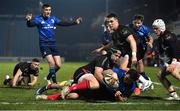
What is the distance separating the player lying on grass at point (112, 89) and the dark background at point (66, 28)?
4736 centimetres

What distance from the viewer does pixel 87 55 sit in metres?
56.9

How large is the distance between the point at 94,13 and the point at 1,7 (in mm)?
11911

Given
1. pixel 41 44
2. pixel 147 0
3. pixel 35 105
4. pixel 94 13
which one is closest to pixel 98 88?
pixel 35 105

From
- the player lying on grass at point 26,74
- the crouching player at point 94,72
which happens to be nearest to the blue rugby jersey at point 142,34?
the player lying on grass at point 26,74

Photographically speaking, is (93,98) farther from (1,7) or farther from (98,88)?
(1,7)

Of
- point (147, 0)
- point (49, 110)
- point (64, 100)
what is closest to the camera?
point (49, 110)

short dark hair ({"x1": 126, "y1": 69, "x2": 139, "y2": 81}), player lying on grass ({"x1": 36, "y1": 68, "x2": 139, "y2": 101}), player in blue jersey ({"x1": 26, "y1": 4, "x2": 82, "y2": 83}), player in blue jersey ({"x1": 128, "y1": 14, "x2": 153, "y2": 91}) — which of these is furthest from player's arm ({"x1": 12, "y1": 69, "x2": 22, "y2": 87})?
short dark hair ({"x1": 126, "y1": 69, "x2": 139, "y2": 81})

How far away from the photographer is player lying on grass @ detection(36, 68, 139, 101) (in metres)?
8.80

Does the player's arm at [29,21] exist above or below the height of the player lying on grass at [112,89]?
above

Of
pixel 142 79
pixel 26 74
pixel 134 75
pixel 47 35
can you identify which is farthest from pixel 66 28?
pixel 134 75

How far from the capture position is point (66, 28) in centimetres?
5828

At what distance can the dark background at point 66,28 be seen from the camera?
57.9m

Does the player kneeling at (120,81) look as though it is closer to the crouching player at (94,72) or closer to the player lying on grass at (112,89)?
the player lying on grass at (112,89)

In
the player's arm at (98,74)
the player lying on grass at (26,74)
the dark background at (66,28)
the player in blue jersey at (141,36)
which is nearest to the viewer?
the player's arm at (98,74)
